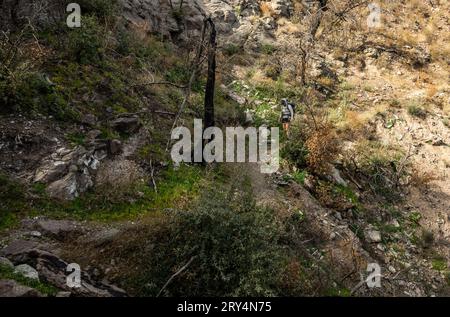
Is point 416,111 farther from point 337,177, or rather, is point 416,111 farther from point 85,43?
point 85,43

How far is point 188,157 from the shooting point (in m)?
10.2

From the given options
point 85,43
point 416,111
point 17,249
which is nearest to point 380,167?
point 416,111

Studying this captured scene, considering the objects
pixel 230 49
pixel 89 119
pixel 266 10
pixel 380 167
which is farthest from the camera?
pixel 266 10

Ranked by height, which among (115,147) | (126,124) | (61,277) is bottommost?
(61,277)

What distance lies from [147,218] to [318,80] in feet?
35.1

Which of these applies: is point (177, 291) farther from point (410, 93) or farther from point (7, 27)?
point (410, 93)

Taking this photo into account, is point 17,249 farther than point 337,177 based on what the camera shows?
No

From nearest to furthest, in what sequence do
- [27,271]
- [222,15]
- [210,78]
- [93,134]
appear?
[27,271]
[93,134]
[210,78]
[222,15]

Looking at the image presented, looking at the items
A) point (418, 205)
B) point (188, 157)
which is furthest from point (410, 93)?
point (188, 157)

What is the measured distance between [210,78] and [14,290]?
20.5 ft

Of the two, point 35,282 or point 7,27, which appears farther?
point 7,27

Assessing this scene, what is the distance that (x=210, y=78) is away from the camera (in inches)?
387

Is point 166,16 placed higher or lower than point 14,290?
higher
